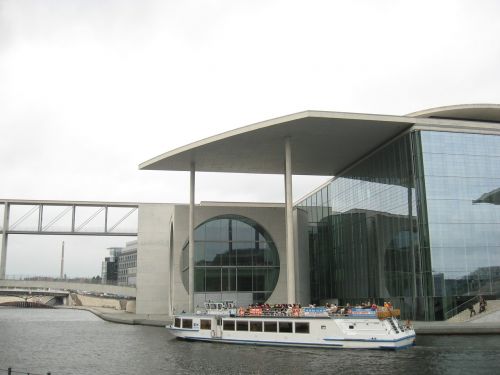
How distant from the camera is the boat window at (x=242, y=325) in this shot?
1551 inches

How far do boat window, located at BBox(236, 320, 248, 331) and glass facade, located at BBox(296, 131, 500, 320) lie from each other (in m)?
14.0

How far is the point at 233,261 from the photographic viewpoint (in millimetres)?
62688

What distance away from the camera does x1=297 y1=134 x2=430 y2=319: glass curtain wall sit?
4631cm

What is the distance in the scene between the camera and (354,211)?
58094 mm

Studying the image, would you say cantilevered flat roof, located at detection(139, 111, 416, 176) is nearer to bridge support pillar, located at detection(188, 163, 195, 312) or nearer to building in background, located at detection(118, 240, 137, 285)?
bridge support pillar, located at detection(188, 163, 195, 312)

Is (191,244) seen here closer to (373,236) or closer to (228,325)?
(373,236)

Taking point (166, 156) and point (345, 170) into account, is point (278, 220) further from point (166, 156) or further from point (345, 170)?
point (166, 156)

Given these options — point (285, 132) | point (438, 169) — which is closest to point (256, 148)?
point (285, 132)

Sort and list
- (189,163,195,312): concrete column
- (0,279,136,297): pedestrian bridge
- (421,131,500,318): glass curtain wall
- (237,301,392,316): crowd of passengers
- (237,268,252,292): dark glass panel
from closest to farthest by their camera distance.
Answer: (237,301,392,316): crowd of passengers → (421,131,500,318): glass curtain wall → (189,163,195,312): concrete column → (237,268,252,292): dark glass panel → (0,279,136,297): pedestrian bridge

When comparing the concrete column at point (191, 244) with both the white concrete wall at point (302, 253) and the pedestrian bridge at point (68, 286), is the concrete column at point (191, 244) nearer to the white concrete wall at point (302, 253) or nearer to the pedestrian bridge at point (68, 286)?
the white concrete wall at point (302, 253)

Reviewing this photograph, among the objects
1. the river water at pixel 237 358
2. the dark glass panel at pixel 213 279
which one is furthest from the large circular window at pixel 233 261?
the river water at pixel 237 358

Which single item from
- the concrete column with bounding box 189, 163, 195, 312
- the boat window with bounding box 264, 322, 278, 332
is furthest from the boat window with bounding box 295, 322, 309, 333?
the concrete column with bounding box 189, 163, 195, 312

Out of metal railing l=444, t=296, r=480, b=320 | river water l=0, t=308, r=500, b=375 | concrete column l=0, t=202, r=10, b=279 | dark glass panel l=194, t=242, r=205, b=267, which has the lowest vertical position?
river water l=0, t=308, r=500, b=375

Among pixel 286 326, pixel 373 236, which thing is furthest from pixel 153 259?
pixel 286 326
